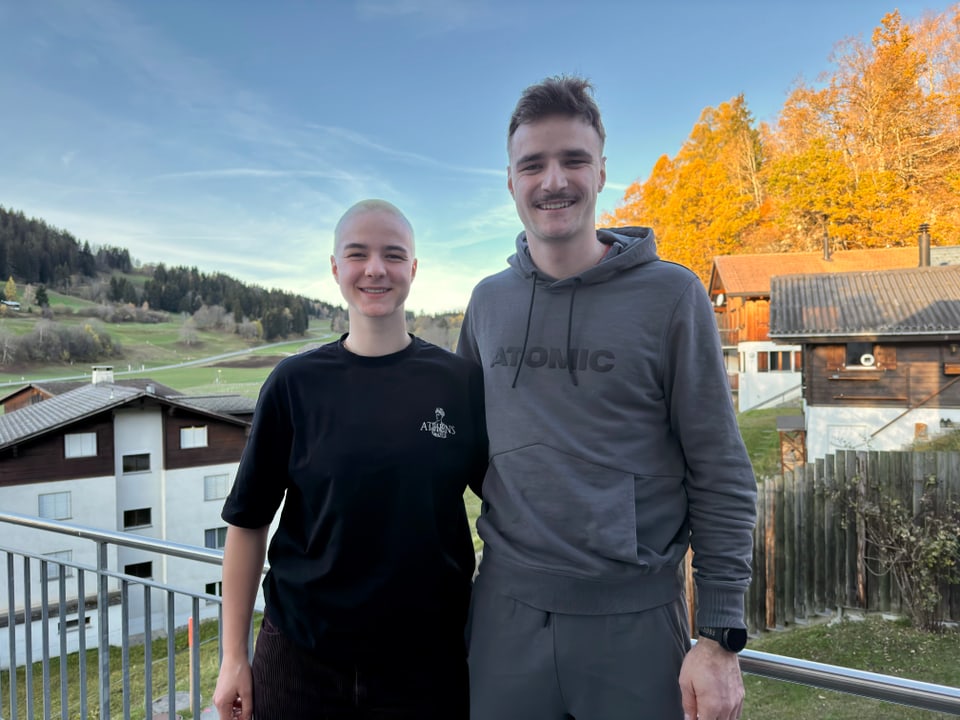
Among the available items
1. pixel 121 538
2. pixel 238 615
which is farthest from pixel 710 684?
pixel 121 538

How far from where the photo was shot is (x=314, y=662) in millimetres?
1203

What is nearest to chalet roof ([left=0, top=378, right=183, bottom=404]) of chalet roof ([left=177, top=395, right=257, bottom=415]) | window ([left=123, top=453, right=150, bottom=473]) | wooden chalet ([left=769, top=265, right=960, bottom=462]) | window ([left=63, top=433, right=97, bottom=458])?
chalet roof ([left=177, top=395, right=257, bottom=415])

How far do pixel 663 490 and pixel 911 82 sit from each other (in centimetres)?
2862

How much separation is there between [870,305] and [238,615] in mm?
15255

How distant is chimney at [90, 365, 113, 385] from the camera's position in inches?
883

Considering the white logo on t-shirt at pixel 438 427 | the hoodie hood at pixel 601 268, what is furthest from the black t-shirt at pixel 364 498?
the hoodie hood at pixel 601 268

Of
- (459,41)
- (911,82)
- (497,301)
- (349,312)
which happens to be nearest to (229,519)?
(349,312)

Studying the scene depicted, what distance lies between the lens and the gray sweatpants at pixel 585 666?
107cm

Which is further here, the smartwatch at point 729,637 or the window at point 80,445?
the window at point 80,445

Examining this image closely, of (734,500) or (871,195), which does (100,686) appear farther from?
(871,195)

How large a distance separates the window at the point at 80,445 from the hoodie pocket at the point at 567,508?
20239mm

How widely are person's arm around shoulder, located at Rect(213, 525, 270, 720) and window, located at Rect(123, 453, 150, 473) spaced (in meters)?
20.4

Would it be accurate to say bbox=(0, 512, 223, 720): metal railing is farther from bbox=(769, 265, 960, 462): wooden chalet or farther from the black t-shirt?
bbox=(769, 265, 960, 462): wooden chalet

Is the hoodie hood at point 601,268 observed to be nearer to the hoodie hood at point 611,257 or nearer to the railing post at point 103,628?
the hoodie hood at point 611,257
